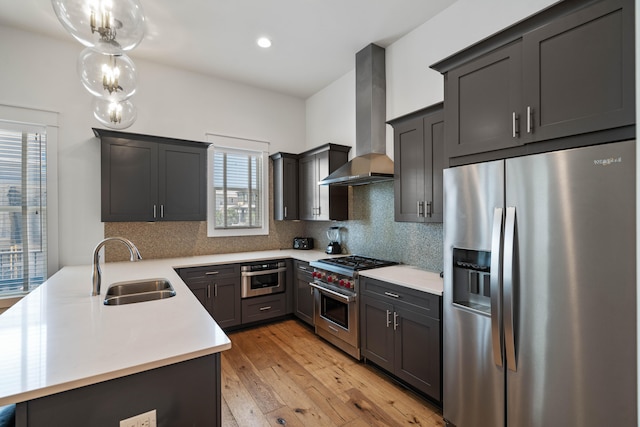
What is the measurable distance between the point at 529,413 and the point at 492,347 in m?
0.34

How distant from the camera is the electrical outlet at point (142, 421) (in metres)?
1.17

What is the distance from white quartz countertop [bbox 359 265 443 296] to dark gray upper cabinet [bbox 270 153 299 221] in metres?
1.94

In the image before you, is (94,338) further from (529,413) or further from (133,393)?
(529,413)

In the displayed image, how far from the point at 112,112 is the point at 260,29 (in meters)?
1.78

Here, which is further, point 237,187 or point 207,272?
point 237,187

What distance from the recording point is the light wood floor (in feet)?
7.24

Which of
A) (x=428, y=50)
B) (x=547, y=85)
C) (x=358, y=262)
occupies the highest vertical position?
(x=428, y=50)

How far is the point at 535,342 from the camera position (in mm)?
1555

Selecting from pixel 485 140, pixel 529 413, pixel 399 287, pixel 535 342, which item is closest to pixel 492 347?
pixel 535 342

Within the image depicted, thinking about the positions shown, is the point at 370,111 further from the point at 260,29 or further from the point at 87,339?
the point at 87,339

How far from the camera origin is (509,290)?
161 centimetres

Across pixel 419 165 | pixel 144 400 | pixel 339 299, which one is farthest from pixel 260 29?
pixel 144 400

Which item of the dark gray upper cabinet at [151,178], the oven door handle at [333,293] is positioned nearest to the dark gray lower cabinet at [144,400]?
the oven door handle at [333,293]

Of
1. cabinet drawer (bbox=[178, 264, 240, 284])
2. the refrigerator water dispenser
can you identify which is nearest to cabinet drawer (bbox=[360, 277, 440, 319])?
the refrigerator water dispenser
